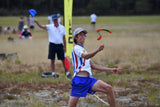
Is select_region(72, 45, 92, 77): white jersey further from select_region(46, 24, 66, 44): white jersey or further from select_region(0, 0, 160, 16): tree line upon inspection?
select_region(0, 0, 160, 16): tree line

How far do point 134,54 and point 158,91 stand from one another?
7.44 metres

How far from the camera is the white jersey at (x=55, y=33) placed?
374 inches

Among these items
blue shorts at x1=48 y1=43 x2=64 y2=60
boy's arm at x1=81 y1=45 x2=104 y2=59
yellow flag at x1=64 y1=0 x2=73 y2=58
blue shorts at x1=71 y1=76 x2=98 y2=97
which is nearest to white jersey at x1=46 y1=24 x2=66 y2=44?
blue shorts at x1=48 y1=43 x2=64 y2=60

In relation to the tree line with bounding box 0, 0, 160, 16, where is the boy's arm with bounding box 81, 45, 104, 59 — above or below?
above

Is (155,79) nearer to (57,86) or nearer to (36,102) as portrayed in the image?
(57,86)

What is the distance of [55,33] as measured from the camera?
31.1ft

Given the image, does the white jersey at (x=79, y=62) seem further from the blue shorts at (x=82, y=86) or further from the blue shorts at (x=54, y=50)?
the blue shorts at (x=54, y=50)

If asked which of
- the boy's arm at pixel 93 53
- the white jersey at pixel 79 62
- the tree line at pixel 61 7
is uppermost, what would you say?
the boy's arm at pixel 93 53

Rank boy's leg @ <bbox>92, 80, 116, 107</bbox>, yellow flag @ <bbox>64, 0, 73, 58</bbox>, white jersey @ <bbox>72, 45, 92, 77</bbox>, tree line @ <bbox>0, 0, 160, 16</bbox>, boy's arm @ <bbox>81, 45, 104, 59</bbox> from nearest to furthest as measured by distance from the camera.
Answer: boy's arm @ <bbox>81, 45, 104, 59</bbox> < boy's leg @ <bbox>92, 80, 116, 107</bbox> < white jersey @ <bbox>72, 45, 92, 77</bbox> < yellow flag @ <bbox>64, 0, 73, 58</bbox> < tree line @ <bbox>0, 0, 160, 16</bbox>

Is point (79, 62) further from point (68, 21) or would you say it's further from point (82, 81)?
point (68, 21)

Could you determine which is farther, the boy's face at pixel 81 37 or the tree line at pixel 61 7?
the tree line at pixel 61 7

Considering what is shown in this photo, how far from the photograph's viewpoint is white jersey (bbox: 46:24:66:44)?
31.1 feet

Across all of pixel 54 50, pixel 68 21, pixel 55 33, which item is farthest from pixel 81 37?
pixel 54 50

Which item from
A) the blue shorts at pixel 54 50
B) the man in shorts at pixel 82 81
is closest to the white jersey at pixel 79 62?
the man in shorts at pixel 82 81
